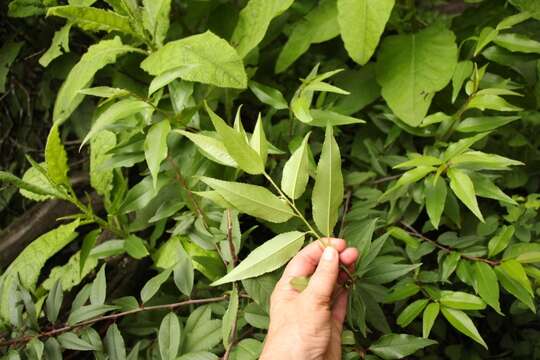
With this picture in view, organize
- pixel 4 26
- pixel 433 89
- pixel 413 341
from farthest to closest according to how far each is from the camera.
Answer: pixel 4 26
pixel 433 89
pixel 413 341

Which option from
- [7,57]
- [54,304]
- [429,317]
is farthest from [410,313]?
[7,57]

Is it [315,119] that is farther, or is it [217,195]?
[315,119]

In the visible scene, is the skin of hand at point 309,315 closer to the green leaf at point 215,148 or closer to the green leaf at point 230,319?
the green leaf at point 230,319

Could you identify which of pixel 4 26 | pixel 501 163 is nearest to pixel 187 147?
pixel 501 163

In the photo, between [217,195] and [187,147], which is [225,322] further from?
[187,147]

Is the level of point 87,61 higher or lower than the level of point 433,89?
higher

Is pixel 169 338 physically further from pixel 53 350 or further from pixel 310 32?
pixel 310 32

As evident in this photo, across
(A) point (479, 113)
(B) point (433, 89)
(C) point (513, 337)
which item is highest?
(B) point (433, 89)

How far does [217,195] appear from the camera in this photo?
678 mm

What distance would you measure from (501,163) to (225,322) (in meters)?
0.56

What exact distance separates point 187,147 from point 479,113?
74 centimetres

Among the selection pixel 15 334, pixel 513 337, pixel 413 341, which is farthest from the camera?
pixel 513 337

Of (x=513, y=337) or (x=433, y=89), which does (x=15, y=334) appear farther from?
(x=513, y=337)

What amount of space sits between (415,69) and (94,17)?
77 centimetres
